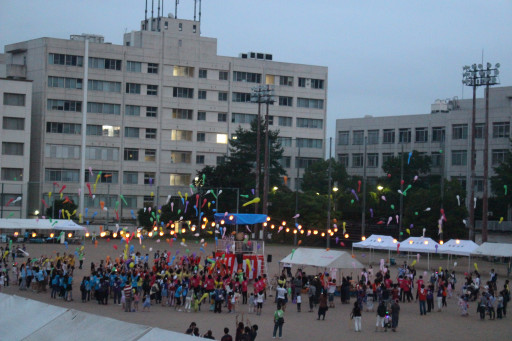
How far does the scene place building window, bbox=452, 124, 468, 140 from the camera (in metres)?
73.5

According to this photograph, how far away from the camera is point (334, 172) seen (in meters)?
75.1

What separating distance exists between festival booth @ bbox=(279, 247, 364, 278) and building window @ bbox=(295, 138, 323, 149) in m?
50.2

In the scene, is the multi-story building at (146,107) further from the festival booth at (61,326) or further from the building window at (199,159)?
the festival booth at (61,326)

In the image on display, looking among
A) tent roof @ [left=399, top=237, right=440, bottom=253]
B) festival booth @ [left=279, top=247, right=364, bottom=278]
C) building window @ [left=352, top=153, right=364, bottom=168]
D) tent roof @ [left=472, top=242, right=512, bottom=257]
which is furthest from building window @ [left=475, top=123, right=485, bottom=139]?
festival booth @ [left=279, top=247, right=364, bottom=278]

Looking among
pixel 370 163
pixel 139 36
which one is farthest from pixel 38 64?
pixel 370 163

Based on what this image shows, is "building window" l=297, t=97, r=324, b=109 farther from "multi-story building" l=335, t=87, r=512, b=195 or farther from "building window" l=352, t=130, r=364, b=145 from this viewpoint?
"building window" l=352, t=130, r=364, b=145

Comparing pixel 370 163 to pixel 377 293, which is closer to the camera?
pixel 377 293

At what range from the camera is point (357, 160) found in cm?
8425

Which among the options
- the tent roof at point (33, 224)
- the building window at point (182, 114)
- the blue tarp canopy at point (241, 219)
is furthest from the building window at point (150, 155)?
the blue tarp canopy at point (241, 219)

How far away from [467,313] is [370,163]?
2158 inches

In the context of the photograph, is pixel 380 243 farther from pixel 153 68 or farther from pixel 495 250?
pixel 153 68

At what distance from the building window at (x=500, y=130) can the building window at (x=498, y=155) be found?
1305mm

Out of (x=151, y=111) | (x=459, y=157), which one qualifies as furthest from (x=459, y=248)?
(x=151, y=111)

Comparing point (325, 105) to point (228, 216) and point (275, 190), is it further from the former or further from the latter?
point (228, 216)
